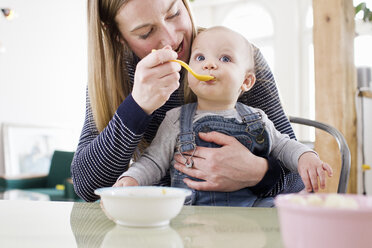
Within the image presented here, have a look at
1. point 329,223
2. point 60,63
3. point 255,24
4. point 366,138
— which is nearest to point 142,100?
point 329,223

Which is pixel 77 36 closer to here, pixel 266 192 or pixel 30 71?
pixel 30 71

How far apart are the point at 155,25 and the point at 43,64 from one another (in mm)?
4569

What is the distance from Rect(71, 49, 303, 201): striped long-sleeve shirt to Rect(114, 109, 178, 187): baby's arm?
1.8 inches

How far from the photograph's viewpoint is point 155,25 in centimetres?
125

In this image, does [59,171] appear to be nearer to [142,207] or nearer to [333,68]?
[333,68]

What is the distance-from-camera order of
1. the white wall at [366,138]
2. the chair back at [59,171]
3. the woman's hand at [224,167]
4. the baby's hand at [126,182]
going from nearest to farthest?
the baby's hand at [126,182], the woman's hand at [224,167], the white wall at [366,138], the chair back at [59,171]

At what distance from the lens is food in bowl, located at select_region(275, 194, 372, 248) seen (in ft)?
1.02

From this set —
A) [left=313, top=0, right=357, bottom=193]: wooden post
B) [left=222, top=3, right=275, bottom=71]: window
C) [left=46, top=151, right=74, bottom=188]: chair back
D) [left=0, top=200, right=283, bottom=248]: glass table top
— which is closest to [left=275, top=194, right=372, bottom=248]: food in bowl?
[left=0, top=200, right=283, bottom=248]: glass table top

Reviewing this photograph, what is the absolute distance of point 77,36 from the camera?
5.96 metres

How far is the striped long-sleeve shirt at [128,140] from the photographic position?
3.24 feet

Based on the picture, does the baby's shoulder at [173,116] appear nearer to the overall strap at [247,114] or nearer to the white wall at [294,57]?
the overall strap at [247,114]

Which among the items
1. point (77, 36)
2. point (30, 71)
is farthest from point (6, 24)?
point (77, 36)

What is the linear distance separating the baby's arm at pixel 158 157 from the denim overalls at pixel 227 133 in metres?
0.03

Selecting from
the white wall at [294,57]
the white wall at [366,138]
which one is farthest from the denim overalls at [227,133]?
the white wall at [294,57]
